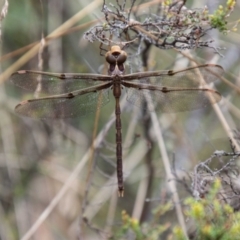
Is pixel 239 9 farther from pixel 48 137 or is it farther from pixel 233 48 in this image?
pixel 48 137

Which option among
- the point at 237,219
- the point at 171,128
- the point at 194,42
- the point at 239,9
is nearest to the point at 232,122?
the point at 171,128

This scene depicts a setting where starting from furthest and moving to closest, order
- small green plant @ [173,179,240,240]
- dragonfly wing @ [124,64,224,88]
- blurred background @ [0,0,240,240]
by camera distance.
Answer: blurred background @ [0,0,240,240] < dragonfly wing @ [124,64,224,88] < small green plant @ [173,179,240,240]

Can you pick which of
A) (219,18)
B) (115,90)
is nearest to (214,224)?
(219,18)

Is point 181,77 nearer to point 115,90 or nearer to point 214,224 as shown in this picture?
point 115,90

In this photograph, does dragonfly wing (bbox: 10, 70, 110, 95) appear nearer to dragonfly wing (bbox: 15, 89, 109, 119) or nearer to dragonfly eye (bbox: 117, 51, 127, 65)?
dragonfly wing (bbox: 15, 89, 109, 119)

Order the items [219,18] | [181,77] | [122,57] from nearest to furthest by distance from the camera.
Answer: [219,18]
[122,57]
[181,77]

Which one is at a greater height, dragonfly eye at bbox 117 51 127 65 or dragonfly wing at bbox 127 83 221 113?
dragonfly eye at bbox 117 51 127 65

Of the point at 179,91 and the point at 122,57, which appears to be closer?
the point at 122,57

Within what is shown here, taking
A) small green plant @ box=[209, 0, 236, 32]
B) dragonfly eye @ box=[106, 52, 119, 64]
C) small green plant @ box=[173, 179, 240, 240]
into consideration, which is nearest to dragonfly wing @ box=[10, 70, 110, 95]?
dragonfly eye @ box=[106, 52, 119, 64]

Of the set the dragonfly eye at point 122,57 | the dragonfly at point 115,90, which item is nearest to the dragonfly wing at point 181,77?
the dragonfly at point 115,90

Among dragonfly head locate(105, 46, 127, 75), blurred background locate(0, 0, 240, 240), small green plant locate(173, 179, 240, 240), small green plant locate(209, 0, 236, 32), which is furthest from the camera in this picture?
blurred background locate(0, 0, 240, 240)
